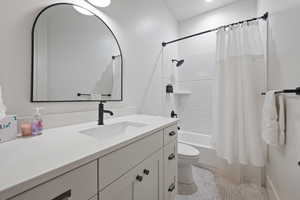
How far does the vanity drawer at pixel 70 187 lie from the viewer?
0.38m

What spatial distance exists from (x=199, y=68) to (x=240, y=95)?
1152mm

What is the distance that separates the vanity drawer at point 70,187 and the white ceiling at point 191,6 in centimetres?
268

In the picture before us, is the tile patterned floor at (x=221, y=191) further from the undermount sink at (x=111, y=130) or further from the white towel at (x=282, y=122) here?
the undermount sink at (x=111, y=130)

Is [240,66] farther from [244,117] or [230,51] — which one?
[244,117]

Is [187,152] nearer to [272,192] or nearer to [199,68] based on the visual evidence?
[272,192]

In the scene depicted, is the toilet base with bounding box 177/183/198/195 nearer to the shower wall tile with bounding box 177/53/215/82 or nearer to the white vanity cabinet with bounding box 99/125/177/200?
the white vanity cabinet with bounding box 99/125/177/200

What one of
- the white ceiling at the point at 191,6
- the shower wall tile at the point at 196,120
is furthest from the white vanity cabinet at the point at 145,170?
the white ceiling at the point at 191,6

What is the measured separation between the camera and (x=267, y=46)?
1.64 m

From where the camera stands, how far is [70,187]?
0.46m

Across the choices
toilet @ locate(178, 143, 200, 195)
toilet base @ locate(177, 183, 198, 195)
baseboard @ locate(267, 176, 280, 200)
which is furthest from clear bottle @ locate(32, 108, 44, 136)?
baseboard @ locate(267, 176, 280, 200)

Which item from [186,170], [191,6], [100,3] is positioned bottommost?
[186,170]

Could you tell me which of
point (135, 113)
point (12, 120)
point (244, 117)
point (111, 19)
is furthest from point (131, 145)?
point (244, 117)

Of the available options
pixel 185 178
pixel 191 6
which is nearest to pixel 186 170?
pixel 185 178

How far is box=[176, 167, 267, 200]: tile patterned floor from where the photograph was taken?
148 centimetres
